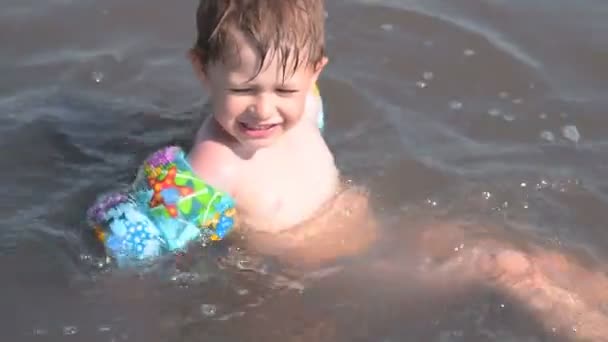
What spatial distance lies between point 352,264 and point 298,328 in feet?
1.49

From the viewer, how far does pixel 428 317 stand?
13.9 ft

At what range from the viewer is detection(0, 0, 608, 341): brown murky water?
4.24m

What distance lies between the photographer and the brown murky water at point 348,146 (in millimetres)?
4242

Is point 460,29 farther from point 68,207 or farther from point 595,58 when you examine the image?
point 68,207

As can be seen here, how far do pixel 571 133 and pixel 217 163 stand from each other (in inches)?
82.7

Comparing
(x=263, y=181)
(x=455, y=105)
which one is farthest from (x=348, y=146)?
(x=263, y=181)

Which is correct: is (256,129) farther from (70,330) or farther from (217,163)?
(70,330)

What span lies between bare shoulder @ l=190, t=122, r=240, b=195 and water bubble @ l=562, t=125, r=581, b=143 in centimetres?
199

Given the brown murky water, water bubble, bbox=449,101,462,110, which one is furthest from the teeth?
water bubble, bbox=449,101,462,110

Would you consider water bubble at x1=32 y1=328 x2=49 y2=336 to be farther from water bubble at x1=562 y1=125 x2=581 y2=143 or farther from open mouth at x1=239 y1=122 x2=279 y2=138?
water bubble at x1=562 y1=125 x2=581 y2=143

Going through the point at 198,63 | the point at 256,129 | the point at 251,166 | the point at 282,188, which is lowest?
the point at 282,188

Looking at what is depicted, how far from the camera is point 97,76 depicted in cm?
580

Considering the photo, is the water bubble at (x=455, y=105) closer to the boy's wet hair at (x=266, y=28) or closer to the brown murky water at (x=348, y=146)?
the brown murky water at (x=348, y=146)

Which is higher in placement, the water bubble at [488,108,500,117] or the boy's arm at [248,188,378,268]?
the boy's arm at [248,188,378,268]
